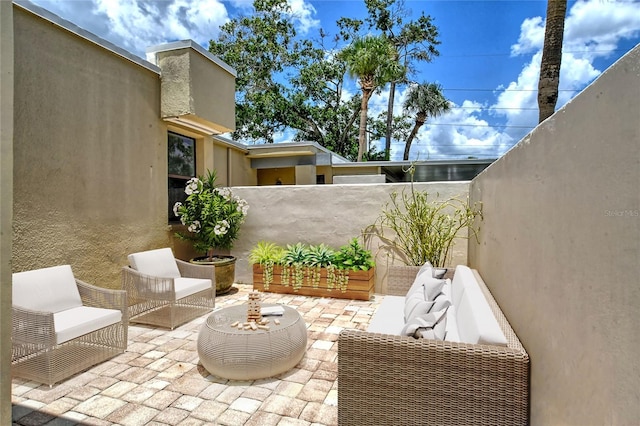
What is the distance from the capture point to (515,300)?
92.6 inches

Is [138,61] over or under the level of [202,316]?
over

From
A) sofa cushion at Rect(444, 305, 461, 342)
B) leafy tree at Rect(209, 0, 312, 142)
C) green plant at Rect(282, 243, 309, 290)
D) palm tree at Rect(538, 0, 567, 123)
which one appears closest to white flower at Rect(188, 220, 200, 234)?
green plant at Rect(282, 243, 309, 290)

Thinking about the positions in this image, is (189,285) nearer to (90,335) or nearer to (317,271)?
(90,335)

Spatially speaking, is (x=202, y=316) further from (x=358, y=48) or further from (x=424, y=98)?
(x=424, y=98)

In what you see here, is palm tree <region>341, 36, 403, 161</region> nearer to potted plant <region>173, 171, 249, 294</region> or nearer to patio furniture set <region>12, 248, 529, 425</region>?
potted plant <region>173, 171, 249, 294</region>

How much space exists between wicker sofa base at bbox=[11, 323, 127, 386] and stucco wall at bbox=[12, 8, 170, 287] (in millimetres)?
1281

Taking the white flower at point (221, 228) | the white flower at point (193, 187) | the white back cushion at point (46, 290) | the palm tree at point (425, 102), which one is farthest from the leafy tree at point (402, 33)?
the white back cushion at point (46, 290)

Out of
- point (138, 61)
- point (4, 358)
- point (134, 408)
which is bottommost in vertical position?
point (134, 408)

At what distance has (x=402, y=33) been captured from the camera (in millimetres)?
20938

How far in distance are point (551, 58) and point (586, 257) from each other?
5432 mm

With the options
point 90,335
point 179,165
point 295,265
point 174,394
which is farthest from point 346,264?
point 179,165

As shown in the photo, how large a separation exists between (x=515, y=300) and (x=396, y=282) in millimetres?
2297

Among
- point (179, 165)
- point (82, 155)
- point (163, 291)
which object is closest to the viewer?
point (163, 291)

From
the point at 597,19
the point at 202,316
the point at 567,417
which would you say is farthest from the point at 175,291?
the point at 597,19
